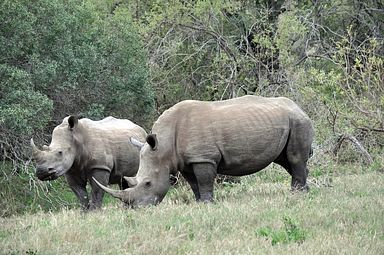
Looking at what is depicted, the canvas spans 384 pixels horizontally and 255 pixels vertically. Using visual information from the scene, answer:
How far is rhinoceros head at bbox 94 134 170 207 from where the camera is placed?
34.7 feet

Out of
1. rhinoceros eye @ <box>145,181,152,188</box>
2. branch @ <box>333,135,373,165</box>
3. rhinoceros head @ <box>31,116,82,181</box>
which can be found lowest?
branch @ <box>333,135,373,165</box>

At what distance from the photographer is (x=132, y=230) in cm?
789

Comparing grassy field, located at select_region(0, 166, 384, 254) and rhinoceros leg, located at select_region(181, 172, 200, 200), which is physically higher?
grassy field, located at select_region(0, 166, 384, 254)

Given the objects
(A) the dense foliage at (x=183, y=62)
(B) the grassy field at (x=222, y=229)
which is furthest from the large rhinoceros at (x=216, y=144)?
(A) the dense foliage at (x=183, y=62)

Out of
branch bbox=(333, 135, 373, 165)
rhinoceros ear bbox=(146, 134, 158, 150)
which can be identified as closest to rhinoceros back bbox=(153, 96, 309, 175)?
rhinoceros ear bbox=(146, 134, 158, 150)

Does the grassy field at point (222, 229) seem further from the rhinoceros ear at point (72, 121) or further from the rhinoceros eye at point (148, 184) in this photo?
the rhinoceros ear at point (72, 121)

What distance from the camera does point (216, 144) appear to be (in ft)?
36.7

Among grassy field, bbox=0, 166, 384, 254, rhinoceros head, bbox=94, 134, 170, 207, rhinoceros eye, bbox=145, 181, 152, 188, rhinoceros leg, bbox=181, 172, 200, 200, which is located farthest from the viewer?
rhinoceros leg, bbox=181, 172, 200, 200

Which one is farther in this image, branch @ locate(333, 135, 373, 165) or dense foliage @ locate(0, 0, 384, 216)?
branch @ locate(333, 135, 373, 165)

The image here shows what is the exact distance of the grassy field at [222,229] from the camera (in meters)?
6.97

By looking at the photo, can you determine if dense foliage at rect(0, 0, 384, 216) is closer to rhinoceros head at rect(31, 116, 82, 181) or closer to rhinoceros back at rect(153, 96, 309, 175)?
rhinoceros head at rect(31, 116, 82, 181)

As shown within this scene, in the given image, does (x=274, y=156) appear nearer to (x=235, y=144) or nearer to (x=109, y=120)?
(x=235, y=144)

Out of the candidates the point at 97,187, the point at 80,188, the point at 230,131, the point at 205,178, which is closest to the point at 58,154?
the point at 97,187

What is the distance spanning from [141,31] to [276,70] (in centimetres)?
413
